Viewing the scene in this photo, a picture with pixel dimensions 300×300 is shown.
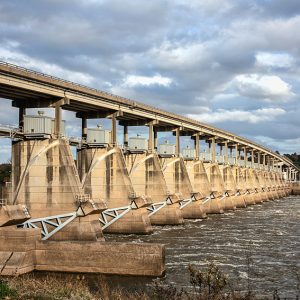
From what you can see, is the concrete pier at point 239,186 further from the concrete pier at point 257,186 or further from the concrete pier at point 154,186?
the concrete pier at point 154,186

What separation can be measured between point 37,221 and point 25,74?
410 inches

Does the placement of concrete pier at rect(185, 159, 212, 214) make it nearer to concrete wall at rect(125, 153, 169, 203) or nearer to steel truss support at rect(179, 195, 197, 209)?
steel truss support at rect(179, 195, 197, 209)

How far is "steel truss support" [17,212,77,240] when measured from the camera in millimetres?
33469

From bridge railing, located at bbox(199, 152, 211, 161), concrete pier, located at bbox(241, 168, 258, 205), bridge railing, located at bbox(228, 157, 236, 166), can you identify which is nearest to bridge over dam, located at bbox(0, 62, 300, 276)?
bridge railing, located at bbox(199, 152, 211, 161)

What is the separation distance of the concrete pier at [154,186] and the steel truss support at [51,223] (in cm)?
1945

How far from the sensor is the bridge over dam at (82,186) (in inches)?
1073

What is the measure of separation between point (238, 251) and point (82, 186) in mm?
14323

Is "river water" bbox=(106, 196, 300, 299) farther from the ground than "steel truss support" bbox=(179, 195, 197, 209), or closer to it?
closer to it

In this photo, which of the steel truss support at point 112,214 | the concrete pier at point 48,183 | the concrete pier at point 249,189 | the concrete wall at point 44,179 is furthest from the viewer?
the concrete pier at point 249,189

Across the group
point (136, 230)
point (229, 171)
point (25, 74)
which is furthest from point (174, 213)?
point (229, 171)

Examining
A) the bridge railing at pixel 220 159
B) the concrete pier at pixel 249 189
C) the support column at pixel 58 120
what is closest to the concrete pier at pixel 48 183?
the support column at pixel 58 120

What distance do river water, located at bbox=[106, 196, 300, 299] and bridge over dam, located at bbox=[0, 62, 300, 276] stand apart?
211 cm

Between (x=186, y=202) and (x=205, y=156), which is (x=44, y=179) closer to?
(x=186, y=202)

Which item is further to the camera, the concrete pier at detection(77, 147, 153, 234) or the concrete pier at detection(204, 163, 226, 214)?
the concrete pier at detection(204, 163, 226, 214)
